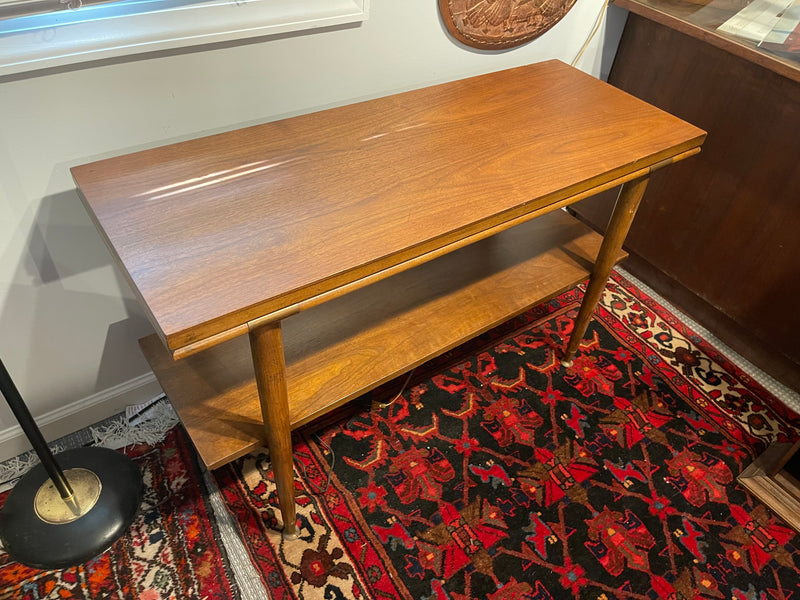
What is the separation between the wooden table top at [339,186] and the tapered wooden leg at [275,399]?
95 millimetres

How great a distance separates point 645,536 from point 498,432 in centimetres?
A: 49

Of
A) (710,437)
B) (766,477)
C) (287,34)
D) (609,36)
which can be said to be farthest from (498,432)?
(609,36)

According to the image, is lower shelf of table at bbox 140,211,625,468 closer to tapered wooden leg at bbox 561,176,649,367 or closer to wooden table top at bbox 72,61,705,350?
tapered wooden leg at bbox 561,176,649,367

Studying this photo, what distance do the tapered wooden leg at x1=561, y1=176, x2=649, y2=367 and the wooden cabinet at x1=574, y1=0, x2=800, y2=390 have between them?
1.65ft

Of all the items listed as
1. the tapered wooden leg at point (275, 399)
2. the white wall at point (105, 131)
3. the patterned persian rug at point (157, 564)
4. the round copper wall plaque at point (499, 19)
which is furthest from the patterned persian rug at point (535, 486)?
the round copper wall plaque at point (499, 19)

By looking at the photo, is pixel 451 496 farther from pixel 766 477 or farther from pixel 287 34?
pixel 287 34

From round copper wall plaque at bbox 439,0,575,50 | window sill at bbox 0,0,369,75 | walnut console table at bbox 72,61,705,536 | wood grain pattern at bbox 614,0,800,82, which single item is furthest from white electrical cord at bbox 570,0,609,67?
window sill at bbox 0,0,369,75

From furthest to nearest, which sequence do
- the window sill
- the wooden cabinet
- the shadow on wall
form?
1. the wooden cabinet
2. the shadow on wall
3. the window sill

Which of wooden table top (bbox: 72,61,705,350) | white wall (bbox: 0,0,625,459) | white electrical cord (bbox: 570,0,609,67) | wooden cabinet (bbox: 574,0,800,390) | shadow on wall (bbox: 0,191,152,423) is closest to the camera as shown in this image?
wooden table top (bbox: 72,61,705,350)

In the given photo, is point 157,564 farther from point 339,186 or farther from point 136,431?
point 339,186

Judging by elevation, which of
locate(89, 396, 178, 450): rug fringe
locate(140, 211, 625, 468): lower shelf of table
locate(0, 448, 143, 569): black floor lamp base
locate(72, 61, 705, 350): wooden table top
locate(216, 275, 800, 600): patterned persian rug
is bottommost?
locate(216, 275, 800, 600): patterned persian rug

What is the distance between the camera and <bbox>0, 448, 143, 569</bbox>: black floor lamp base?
4.87 feet

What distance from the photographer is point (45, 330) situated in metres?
1.54

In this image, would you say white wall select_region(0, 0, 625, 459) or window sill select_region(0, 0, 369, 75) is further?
white wall select_region(0, 0, 625, 459)
